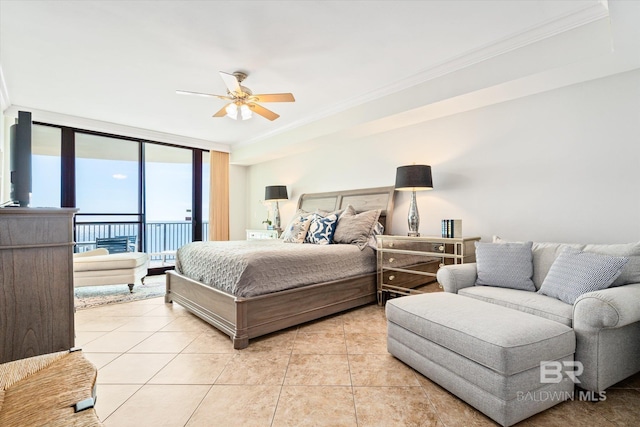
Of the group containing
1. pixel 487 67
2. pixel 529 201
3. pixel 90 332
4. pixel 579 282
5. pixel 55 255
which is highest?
pixel 487 67

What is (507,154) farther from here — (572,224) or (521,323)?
(521,323)

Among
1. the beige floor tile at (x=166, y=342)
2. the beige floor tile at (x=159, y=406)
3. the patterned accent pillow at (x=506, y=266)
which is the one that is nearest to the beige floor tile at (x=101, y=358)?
the beige floor tile at (x=166, y=342)

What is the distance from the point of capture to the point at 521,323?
5.38 feet

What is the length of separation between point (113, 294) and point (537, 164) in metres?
5.47

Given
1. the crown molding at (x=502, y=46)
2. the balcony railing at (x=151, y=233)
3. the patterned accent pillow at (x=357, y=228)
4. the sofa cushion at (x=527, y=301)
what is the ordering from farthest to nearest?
the balcony railing at (x=151, y=233), the patterned accent pillow at (x=357, y=228), the crown molding at (x=502, y=46), the sofa cushion at (x=527, y=301)

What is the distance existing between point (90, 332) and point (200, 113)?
3069 mm

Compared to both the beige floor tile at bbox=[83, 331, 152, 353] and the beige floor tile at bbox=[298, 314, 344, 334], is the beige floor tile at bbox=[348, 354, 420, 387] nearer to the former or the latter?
the beige floor tile at bbox=[298, 314, 344, 334]

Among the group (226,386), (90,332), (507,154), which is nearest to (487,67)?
(507,154)

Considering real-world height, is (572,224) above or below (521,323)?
above

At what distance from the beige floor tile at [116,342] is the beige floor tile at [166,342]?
72 mm

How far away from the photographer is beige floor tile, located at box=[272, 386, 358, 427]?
1581 mm

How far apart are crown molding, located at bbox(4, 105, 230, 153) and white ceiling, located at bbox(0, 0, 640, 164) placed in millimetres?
217

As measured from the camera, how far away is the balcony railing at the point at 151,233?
5375mm

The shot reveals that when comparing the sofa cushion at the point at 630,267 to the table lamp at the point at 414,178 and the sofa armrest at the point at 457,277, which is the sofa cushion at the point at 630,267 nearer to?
the sofa armrest at the point at 457,277
